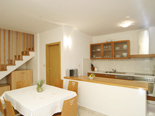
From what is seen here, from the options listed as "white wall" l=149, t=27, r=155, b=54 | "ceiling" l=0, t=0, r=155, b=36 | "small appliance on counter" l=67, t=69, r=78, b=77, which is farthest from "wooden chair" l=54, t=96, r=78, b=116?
"white wall" l=149, t=27, r=155, b=54

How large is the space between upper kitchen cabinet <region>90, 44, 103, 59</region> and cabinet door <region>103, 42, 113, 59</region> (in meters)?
0.20

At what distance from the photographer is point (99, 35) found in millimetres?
4945

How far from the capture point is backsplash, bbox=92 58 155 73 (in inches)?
150

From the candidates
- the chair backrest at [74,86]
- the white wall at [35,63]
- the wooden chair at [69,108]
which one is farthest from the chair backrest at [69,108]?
the white wall at [35,63]

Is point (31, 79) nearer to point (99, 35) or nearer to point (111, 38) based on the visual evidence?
point (99, 35)

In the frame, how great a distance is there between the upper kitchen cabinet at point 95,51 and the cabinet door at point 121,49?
2.31 ft

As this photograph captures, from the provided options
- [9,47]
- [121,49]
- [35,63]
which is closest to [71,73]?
[35,63]

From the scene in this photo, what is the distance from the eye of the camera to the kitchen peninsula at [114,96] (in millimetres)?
2162

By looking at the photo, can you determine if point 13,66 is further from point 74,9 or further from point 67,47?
point 74,9

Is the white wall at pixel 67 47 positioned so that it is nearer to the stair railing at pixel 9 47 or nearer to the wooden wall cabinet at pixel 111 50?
the wooden wall cabinet at pixel 111 50

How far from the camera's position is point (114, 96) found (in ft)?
8.11

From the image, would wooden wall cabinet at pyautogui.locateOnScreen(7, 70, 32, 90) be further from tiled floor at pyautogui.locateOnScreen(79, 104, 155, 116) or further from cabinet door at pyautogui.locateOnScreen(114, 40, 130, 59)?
cabinet door at pyautogui.locateOnScreen(114, 40, 130, 59)

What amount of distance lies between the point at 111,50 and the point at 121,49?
0.39 m

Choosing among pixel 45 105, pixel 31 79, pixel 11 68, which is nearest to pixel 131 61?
pixel 45 105
